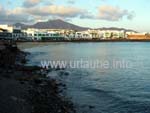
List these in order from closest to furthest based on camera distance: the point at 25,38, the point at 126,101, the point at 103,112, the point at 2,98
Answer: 1. the point at 2,98
2. the point at 103,112
3. the point at 126,101
4. the point at 25,38

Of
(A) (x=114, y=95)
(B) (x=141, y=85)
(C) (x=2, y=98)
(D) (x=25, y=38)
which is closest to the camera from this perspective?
(C) (x=2, y=98)

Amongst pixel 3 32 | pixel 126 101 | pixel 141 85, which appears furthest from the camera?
pixel 3 32

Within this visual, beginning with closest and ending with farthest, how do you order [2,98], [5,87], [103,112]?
[2,98] < [103,112] < [5,87]

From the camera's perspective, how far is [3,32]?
519 ft

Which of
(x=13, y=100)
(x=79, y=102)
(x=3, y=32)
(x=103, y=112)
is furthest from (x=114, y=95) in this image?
(x=3, y=32)

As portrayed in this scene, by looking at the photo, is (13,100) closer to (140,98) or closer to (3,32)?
(140,98)

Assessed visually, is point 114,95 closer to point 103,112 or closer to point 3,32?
point 103,112

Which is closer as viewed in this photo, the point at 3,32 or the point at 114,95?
the point at 114,95

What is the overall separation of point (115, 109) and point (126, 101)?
234 cm

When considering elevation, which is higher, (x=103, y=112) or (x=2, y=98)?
(x=2, y=98)

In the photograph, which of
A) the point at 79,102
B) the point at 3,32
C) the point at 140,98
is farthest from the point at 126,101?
the point at 3,32

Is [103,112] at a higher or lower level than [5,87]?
lower

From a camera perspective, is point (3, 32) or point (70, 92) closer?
point (70, 92)

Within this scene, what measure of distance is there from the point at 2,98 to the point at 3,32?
5793 inches
